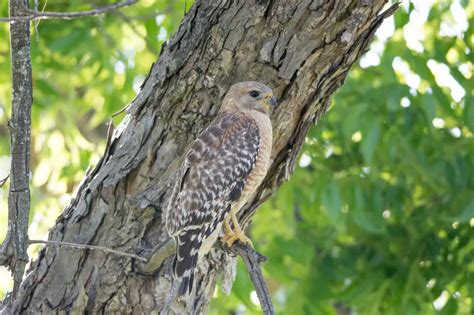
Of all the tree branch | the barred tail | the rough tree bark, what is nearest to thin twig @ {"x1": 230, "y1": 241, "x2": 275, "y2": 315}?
the barred tail

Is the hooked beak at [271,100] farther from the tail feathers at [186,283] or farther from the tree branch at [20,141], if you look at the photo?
the tree branch at [20,141]

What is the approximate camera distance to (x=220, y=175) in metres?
4.53

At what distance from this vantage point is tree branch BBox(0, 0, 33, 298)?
356cm

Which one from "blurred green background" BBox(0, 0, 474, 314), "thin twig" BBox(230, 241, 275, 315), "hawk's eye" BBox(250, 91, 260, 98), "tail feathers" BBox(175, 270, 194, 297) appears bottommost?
"thin twig" BBox(230, 241, 275, 315)

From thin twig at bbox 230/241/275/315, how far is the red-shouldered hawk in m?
0.27

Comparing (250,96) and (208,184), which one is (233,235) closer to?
(208,184)

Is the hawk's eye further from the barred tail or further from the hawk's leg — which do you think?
the barred tail

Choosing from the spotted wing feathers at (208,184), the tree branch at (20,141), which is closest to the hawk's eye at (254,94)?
the spotted wing feathers at (208,184)

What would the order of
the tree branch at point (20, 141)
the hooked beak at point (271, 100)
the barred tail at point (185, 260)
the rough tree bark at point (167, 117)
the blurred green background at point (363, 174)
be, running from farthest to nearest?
the blurred green background at point (363, 174) < the hooked beak at point (271, 100) < the rough tree bark at point (167, 117) < the barred tail at point (185, 260) < the tree branch at point (20, 141)

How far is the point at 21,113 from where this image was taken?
11.8 ft

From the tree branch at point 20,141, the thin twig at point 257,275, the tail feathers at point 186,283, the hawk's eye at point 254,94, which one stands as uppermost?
the hawk's eye at point 254,94

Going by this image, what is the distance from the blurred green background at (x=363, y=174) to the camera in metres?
6.40

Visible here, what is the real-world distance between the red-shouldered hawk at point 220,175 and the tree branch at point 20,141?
0.73 meters

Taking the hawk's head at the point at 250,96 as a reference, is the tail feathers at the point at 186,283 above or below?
below
